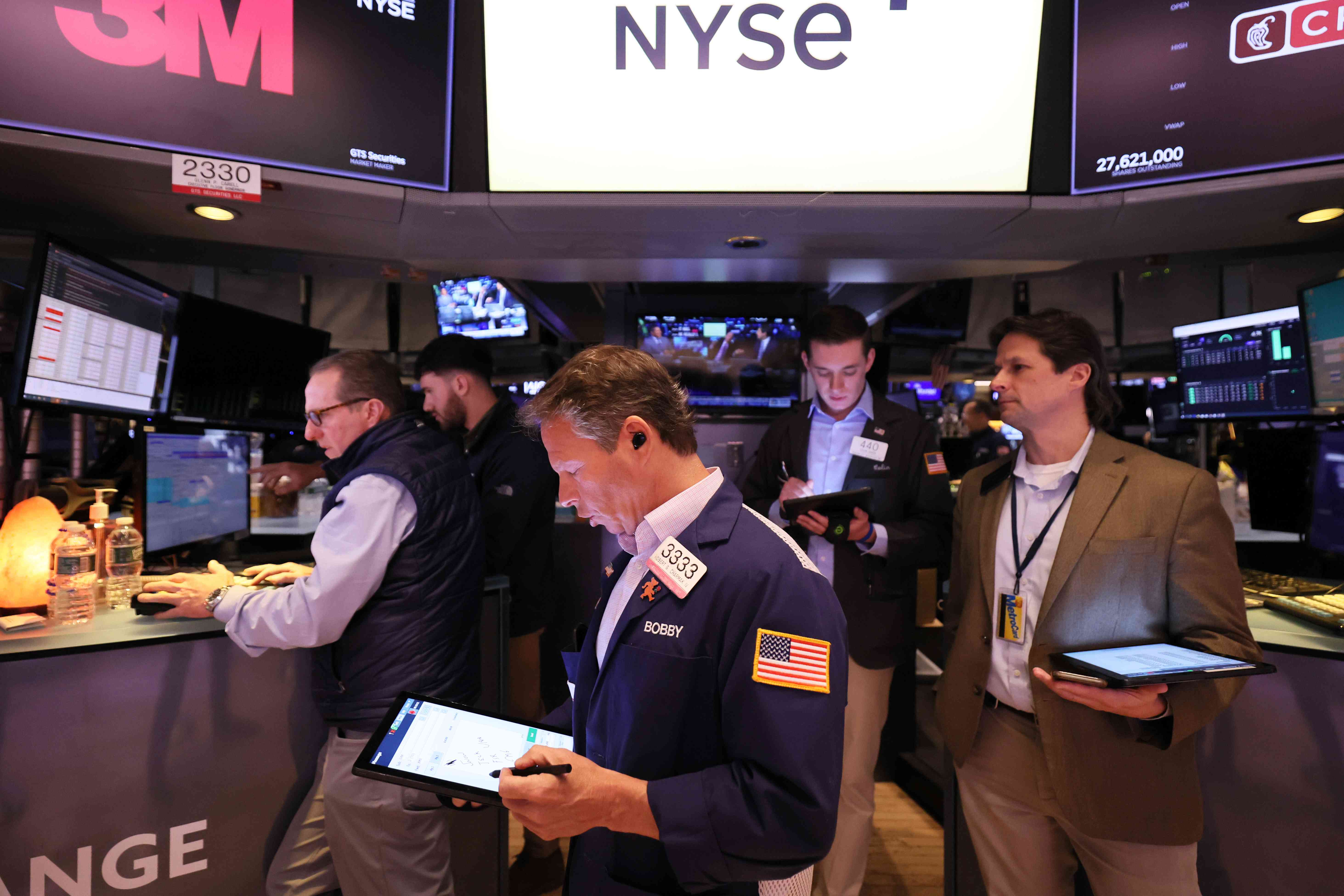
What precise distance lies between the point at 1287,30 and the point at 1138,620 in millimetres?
1723

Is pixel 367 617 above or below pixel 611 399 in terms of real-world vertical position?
below

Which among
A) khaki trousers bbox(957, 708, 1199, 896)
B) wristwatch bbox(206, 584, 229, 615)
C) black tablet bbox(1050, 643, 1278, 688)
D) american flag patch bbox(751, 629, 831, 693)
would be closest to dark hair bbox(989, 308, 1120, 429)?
black tablet bbox(1050, 643, 1278, 688)

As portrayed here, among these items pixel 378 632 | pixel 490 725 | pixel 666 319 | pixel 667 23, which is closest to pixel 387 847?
pixel 378 632

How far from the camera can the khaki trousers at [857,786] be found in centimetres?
238

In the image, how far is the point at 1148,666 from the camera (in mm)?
1407

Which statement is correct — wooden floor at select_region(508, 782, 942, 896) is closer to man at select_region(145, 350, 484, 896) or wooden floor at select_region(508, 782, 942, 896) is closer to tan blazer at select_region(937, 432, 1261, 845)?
man at select_region(145, 350, 484, 896)

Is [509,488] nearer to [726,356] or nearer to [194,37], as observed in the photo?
[726,356]

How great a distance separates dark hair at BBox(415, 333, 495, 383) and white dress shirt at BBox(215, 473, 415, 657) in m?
1.47

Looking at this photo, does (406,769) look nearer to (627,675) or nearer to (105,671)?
(627,675)

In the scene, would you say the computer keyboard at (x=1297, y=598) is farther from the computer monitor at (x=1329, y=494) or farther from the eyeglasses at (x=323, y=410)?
the eyeglasses at (x=323, y=410)

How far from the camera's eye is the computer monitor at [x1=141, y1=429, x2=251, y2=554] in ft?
7.76

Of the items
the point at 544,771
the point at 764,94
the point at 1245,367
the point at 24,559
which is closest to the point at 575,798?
the point at 544,771

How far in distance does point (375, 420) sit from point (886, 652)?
187 cm

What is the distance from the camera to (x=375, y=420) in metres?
2.11
